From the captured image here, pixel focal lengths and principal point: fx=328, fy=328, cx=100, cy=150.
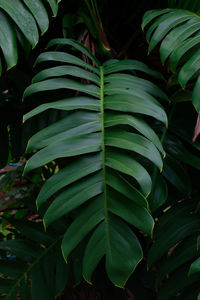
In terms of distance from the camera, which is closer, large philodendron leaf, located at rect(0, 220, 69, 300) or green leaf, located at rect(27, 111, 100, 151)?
green leaf, located at rect(27, 111, 100, 151)

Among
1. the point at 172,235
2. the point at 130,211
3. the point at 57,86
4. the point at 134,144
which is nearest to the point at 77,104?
the point at 57,86

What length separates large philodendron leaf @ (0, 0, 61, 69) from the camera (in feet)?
2.37

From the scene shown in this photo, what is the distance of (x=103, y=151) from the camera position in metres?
0.69

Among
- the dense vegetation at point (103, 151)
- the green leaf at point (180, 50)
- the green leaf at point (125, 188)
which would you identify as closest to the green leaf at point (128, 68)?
the dense vegetation at point (103, 151)

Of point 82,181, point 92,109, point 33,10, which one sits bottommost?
point 82,181

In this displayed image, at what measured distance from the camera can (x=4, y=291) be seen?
88 centimetres

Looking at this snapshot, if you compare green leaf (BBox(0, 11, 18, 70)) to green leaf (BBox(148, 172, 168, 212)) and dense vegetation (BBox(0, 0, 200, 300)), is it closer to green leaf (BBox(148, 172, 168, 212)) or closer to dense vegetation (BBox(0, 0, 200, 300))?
dense vegetation (BBox(0, 0, 200, 300))

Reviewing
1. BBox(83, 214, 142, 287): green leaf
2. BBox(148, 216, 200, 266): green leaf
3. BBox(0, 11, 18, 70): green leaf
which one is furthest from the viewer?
BBox(148, 216, 200, 266): green leaf

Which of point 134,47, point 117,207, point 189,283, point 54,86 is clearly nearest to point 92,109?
point 54,86

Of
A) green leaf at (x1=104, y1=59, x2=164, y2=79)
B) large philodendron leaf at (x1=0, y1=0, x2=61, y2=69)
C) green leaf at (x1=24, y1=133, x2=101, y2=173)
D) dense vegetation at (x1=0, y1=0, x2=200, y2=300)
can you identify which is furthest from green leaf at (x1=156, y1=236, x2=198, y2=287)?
large philodendron leaf at (x1=0, y1=0, x2=61, y2=69)

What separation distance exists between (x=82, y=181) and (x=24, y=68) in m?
0.59

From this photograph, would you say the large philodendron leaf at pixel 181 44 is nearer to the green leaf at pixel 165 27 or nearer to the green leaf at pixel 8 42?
the green leaf at pixel 165 27

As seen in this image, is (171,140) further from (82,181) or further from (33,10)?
(33,10)

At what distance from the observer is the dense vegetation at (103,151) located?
0.64 m
